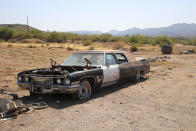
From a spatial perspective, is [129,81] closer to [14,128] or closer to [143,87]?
[143,87]

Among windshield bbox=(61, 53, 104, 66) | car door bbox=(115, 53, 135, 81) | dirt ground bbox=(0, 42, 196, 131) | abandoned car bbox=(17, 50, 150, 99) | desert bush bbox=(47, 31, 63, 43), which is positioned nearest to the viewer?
dirt ground bbox=(0, 42, 196, 131)

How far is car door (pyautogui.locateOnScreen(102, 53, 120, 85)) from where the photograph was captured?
822 centimetres

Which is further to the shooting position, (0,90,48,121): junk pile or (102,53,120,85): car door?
(102,53,120,85): car door

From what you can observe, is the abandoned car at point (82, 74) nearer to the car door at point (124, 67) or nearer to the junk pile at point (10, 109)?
the car door at point (124, 67)

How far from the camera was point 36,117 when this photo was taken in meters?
5.70

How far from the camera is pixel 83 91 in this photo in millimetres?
7539

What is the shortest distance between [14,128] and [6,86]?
477 cm

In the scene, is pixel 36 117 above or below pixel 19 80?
below

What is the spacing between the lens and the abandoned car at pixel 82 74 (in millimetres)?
6922

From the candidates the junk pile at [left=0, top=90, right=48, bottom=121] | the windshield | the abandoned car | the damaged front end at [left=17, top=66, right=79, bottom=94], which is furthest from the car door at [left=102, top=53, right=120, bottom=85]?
the junk pile at [left=0, top=90, right=48, bottom=121]

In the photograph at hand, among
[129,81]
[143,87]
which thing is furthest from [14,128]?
[129,81]

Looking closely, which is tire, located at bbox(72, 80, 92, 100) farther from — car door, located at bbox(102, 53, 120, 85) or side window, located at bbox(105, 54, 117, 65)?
side window, located at bbox(105, 54, 117, 65)

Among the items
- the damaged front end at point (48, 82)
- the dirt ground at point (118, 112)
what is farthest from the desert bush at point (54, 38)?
the damaged front end at point (48, 82)

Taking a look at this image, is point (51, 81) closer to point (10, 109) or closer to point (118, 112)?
point (10, 109)
